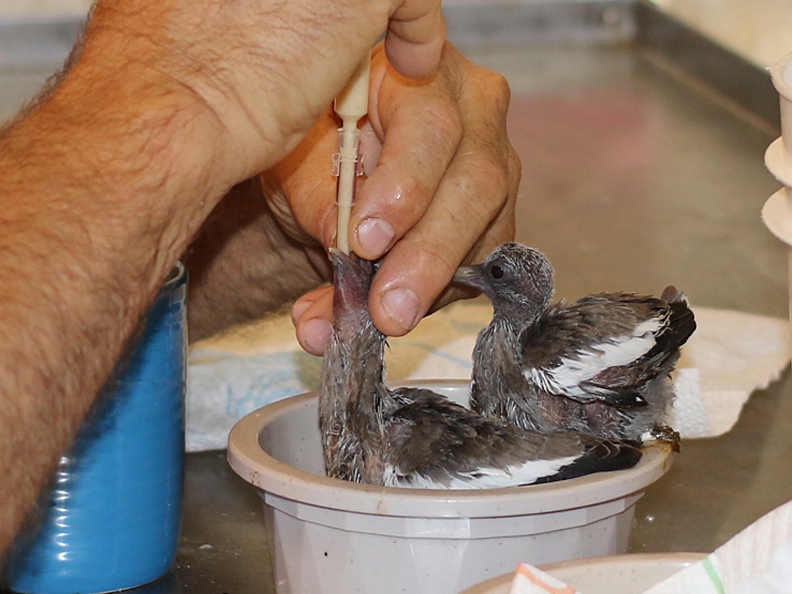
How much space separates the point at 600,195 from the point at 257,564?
114cm

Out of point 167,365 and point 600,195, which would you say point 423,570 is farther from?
point 600,195

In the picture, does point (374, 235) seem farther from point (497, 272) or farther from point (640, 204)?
point (640, 204)

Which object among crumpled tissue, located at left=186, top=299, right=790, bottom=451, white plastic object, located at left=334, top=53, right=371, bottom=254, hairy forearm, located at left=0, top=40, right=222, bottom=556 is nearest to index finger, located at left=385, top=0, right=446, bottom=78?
white plastic object, located at left=334, top=53, right=371, bottom=254

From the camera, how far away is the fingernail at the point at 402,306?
602 mm

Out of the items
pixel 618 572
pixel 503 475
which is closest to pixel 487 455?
pixel 503 475

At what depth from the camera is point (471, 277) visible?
0.69 meters

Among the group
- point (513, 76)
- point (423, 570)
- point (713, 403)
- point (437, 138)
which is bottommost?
point (513, 76)

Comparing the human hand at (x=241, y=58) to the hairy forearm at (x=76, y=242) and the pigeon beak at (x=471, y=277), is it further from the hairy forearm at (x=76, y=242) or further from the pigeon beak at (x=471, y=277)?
the pigeon beak at (x=471, y=277)

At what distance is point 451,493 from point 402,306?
156 millimetres

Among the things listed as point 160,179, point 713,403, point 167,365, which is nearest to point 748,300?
point 713,403

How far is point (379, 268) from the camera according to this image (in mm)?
635

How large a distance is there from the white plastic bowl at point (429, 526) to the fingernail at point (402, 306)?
110 millimetres

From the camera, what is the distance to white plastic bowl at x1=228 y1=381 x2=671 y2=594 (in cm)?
47

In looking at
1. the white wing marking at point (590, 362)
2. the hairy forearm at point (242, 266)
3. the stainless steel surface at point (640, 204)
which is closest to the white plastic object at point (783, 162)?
the white wing marking at point (590, 362)
